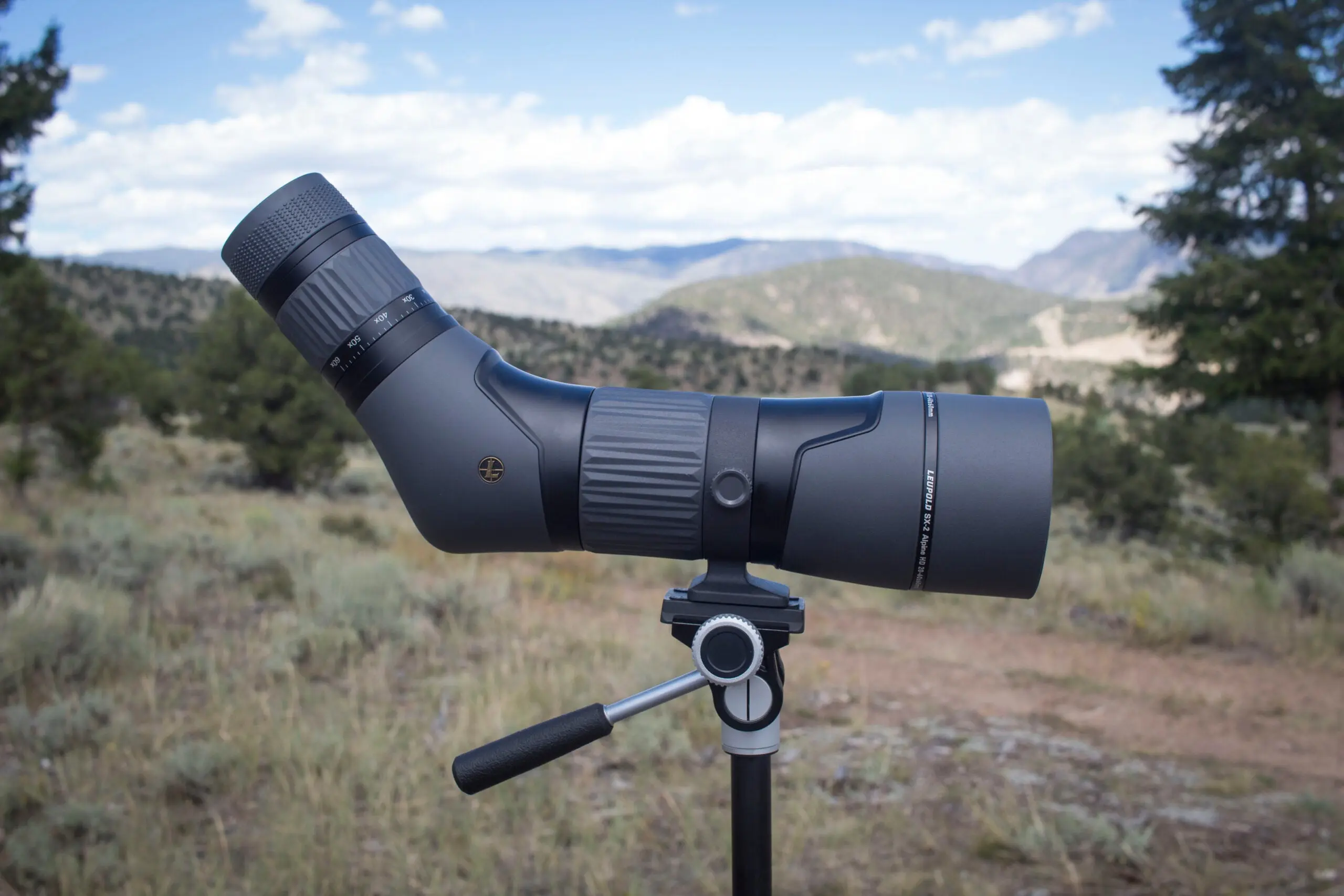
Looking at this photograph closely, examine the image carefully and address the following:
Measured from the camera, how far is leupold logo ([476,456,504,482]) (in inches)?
61.8

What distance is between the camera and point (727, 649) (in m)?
1.52

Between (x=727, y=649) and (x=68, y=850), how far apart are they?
2.63m

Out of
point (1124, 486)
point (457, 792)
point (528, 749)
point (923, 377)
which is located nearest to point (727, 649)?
point (528, 749)

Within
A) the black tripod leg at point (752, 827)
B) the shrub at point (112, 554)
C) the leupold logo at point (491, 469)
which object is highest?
the leupold logo at point (491, 469)

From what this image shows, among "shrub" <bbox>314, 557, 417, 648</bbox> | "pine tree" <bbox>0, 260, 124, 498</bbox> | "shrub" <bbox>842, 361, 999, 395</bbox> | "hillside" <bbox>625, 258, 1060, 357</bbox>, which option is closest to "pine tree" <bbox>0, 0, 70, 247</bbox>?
"pine tree" <bbox>0, 260, 124, 498</bbox>

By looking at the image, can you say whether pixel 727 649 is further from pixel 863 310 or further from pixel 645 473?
pixel 863 310

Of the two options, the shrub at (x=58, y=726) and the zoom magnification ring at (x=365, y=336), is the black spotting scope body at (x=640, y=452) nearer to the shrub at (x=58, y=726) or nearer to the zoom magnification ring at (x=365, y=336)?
the zoom magnification ring at (x=365, y=336)

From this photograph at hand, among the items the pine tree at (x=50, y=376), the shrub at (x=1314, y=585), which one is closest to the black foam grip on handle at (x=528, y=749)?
the shrub at (x=1314, y=585)

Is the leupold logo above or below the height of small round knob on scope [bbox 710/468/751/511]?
above

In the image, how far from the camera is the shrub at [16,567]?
19.0 ft

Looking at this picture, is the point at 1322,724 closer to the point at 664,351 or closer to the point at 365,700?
the point at 365,700

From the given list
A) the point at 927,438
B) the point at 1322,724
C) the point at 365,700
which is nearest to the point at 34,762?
the point at 365,700

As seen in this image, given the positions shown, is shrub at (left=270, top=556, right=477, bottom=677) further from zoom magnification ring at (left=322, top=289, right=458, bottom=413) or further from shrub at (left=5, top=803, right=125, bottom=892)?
zoom magnification ring at (left=322, top=289, right=458, bottom=413)

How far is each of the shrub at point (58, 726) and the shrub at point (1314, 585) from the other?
24.7 feet
